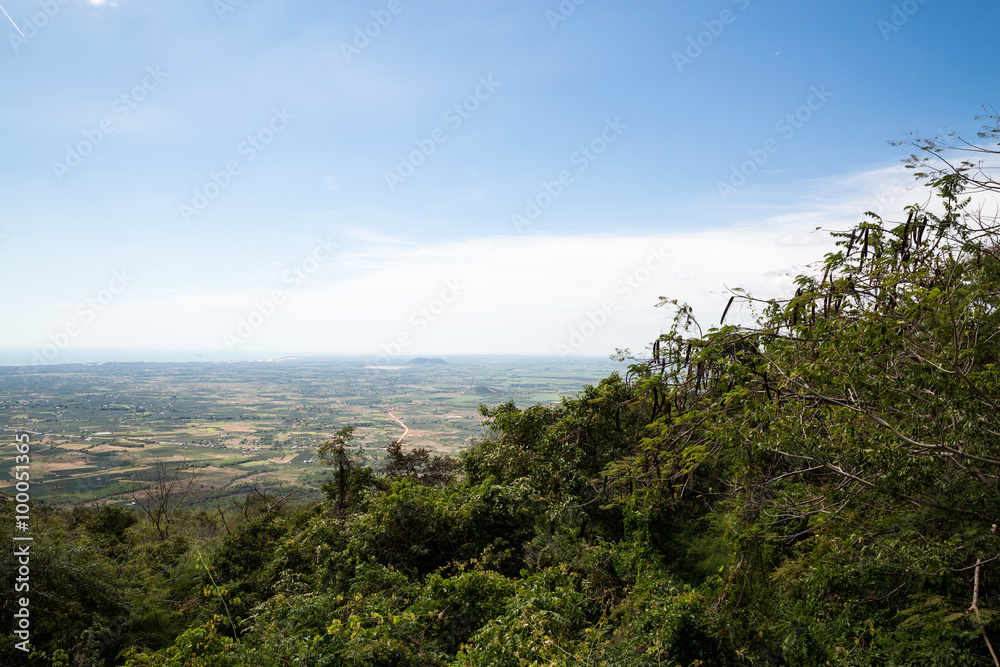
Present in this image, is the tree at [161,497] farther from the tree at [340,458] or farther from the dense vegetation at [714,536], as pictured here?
the dense vegetation at [714,536]

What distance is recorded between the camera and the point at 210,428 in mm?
42469

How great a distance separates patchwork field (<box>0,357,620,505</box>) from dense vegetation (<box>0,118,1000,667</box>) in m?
3.37

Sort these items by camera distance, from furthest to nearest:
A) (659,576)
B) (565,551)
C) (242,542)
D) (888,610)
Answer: (242,542), (565,551), (659,576), (888,610)

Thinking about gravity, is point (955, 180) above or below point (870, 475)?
above

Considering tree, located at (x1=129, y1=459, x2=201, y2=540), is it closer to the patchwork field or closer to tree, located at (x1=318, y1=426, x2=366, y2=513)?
the patchwork field

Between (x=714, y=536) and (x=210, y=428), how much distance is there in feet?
158

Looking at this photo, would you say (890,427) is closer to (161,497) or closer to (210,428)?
(161,497)

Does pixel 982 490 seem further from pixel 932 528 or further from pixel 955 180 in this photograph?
pixel 955 180

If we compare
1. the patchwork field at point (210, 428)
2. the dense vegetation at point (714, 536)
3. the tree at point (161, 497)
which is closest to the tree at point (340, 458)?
the patchwork field at point (210, 428)

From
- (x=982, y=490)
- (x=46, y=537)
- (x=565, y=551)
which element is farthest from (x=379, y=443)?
(x=982, y=490)

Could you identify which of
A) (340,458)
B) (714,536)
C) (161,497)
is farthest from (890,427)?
(161,497)

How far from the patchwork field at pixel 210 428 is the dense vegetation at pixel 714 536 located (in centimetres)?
337

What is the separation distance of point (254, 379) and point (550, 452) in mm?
95866

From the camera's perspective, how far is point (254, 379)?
8975 cm
